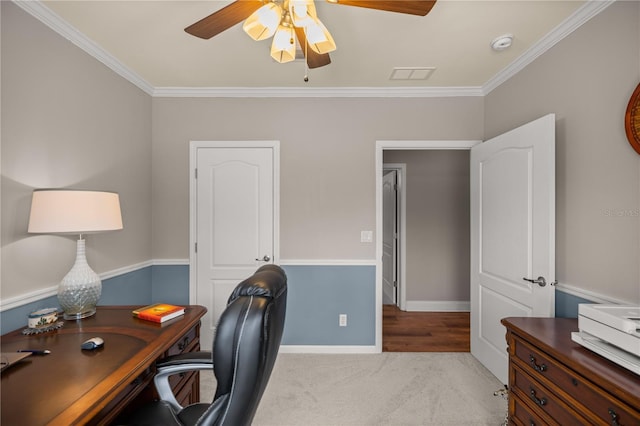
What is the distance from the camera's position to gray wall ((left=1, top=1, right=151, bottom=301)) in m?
1.58

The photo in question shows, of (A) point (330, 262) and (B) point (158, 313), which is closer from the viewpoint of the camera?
(B) point (158, 313)

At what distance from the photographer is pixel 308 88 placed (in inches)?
110

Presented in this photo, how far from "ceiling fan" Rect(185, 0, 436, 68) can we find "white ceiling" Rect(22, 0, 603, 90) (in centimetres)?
38

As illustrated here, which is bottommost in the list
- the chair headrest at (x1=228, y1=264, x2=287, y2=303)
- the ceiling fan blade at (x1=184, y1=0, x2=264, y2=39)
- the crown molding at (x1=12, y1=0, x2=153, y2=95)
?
the chair headrest at (x1=228, y1=264, x2=287, y2=303)

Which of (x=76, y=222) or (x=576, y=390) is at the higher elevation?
(x=76, y=222)

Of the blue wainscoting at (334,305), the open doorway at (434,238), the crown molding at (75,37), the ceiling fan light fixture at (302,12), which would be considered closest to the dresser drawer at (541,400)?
the blue wainscoting at (334,305)

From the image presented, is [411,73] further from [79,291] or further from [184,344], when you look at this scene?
[79,291]

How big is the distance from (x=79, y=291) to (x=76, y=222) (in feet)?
1.27

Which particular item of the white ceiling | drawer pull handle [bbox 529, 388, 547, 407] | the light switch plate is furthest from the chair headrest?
the light switch plate

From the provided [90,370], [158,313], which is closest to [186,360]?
[90,370]

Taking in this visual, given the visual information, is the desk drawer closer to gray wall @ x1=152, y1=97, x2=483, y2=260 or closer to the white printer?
gray wall @ x1=152, y1=97, x2=483, y2=260

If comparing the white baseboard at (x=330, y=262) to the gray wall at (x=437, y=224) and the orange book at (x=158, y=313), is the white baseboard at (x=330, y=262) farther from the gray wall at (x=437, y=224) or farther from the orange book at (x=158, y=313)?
the gray wall at (x=437, y=224)

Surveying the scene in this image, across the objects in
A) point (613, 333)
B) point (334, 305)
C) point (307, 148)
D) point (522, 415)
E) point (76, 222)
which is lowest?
point (522, 415)

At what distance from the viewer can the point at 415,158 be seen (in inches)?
164
